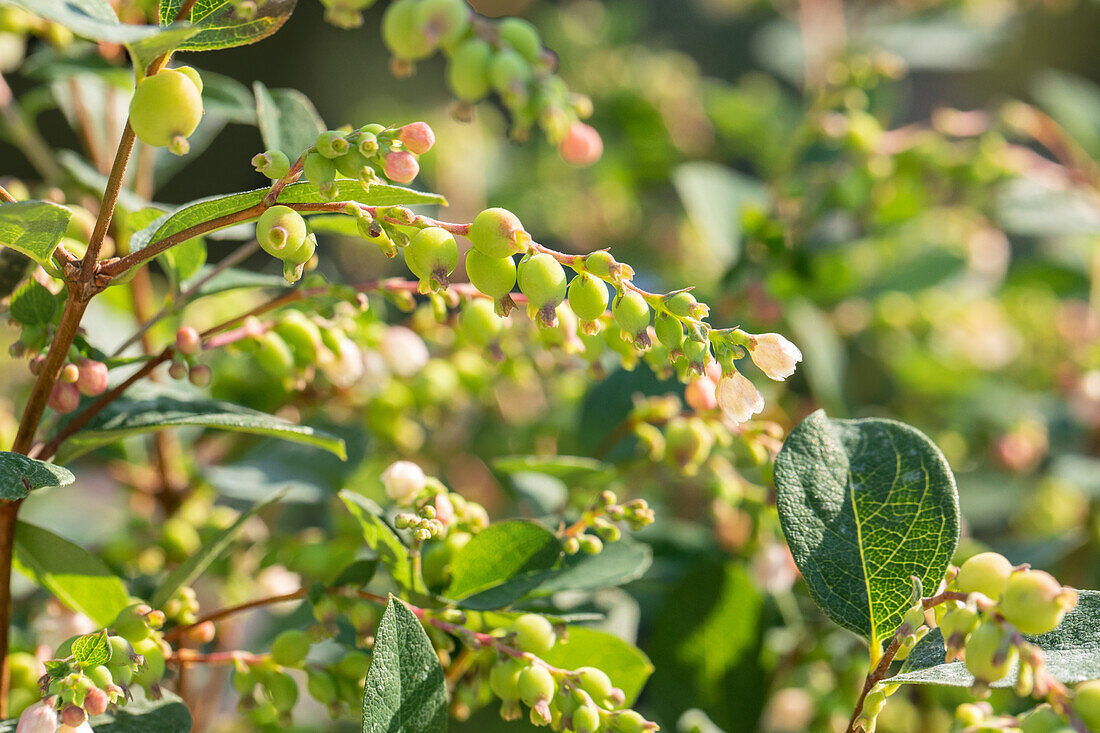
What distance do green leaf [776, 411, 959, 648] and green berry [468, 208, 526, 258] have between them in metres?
0.18

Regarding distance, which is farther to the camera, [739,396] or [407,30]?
[407,30]

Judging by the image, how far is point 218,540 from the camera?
0.51 metres

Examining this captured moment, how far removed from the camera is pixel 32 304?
47 centimetres

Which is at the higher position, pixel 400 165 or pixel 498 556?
pixel 400 165

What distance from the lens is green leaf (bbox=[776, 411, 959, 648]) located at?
0.47 metres

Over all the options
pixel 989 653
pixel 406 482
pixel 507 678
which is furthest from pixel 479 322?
pixel 989 653

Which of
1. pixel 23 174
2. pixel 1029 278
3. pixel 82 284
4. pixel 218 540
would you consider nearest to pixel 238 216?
pixel 82 284

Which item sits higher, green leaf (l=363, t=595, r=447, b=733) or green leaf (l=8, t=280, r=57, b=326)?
green leaf (l=8, t=280, r=57, b=326)

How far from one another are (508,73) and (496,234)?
0.20 meters

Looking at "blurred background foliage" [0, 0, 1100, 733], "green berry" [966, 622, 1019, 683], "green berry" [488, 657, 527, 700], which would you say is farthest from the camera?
"blurred background foliage" [0, 0, 1100, 733]

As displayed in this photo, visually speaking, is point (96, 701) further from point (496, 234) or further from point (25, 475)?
point (496, 234)

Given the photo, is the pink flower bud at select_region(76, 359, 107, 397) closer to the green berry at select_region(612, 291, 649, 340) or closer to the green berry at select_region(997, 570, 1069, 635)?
the green berry at select_region(612, 291, 649, 340)

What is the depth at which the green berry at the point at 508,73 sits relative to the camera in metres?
0.57

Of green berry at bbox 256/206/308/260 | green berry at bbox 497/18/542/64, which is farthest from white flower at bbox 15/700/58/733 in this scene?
green berry at bbox 497/18/542/64
